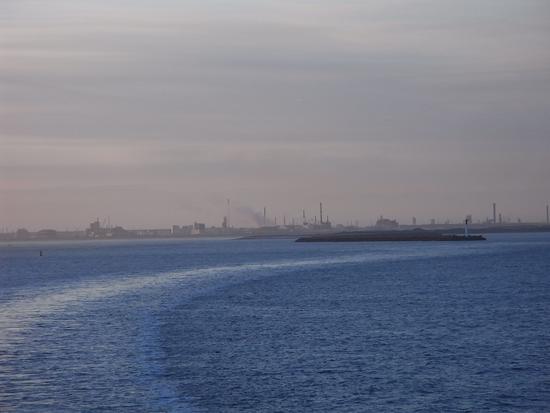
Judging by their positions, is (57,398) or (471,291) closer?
(57,398)

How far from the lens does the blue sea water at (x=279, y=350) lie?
24875 millimetres

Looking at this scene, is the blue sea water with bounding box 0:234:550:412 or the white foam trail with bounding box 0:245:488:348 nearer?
the blue sea water with bounding box 0:234:550:412

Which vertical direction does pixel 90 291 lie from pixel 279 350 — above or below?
above

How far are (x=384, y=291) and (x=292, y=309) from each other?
47.7ft

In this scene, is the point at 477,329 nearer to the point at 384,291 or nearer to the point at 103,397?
the point at 103,397

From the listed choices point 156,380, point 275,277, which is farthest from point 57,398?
point 275,277

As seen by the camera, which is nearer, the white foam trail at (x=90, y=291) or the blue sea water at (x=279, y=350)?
the blue sea water at (x=279, y=350)

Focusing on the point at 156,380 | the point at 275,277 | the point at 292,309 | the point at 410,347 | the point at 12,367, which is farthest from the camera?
the point at 275,277

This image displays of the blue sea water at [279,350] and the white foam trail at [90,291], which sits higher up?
the white foam trail at [90,291]

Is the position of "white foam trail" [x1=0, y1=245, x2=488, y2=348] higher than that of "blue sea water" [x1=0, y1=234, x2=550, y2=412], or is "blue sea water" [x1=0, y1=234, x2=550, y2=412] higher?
"white foam trail" [x1=0, y1=245, x2=488, y2=348]

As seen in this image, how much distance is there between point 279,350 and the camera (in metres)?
33.8

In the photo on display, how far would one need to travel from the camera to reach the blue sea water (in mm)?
24875

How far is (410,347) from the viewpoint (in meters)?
34.0

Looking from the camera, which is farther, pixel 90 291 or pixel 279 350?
pixel 90 291
